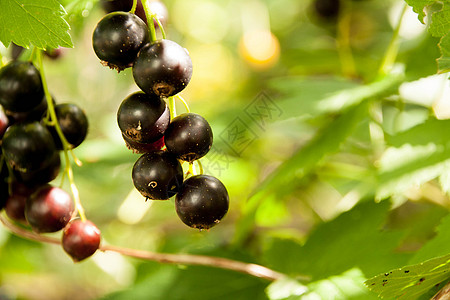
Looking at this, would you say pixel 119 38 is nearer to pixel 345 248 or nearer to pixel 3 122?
pixel 3 122

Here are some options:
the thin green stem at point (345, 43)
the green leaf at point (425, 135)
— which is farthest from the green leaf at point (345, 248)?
the thin green stem at point (345, 43)

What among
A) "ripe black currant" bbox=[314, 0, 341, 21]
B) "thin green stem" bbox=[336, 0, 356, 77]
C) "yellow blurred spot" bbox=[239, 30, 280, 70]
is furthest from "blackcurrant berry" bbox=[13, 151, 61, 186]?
"yellow blurred spot" bbox=[239, 30, 280, 70]

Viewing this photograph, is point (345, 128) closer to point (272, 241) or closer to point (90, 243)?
point (272, 241)

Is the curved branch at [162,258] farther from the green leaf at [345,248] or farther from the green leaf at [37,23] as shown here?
the green leaf at [37,23]

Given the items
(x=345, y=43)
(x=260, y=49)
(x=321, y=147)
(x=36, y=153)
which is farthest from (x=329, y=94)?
(x=260, y=49)

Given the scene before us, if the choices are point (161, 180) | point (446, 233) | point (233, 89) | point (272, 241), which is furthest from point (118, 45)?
point (233, 89)

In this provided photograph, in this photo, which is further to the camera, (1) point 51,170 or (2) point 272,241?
(2) point 272,241
